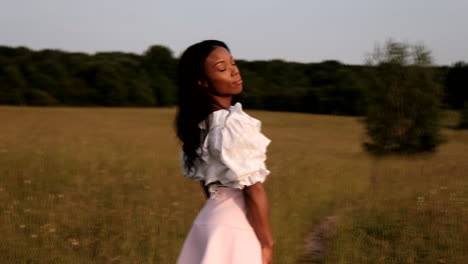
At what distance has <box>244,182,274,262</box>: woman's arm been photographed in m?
1.97

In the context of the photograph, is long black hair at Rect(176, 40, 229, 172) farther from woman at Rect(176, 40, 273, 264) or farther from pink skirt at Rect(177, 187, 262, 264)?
pink skirt at Rect(177, 187, 262, 264)

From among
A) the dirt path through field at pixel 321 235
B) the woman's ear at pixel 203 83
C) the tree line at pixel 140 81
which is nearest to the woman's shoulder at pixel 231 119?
the woman's ear at pixel 203 83

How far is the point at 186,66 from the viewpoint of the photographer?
2.12 meters

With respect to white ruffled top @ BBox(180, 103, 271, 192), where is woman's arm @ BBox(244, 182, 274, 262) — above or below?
below

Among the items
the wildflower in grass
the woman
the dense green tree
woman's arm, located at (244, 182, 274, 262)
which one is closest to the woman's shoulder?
the woman

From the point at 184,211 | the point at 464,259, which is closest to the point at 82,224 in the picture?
the point at 184,211

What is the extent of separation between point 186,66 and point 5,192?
22.5 ft

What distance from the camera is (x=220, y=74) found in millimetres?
2051

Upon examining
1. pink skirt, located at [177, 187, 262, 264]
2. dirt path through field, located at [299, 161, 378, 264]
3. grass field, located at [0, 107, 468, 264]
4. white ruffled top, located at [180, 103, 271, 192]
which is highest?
white ruffled top, located at [180, 103, 271, 192]

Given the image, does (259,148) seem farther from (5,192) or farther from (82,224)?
(5,192)

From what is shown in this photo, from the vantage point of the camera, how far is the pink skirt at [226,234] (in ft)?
6.45

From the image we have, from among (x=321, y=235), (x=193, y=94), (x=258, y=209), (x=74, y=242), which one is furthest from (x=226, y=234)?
(x=321, y=235)

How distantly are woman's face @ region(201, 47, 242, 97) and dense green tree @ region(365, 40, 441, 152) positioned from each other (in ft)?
52.9

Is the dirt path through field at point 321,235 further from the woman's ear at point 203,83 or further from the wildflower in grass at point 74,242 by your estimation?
the woman's ear at point 203,83
